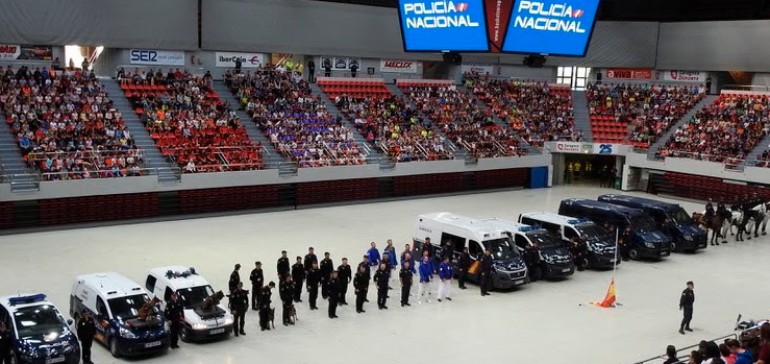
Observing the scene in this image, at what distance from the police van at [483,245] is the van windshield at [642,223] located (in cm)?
599

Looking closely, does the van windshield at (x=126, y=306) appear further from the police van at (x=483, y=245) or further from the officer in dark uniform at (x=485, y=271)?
the police van at (x=483, y=245)

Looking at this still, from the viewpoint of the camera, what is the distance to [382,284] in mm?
19500

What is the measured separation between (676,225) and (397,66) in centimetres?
2401

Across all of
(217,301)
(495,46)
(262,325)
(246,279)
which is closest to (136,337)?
(217,301)

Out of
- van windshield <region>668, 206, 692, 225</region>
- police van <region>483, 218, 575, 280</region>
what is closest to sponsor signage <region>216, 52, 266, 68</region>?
police van <region>483, 218, 575, 280</region>

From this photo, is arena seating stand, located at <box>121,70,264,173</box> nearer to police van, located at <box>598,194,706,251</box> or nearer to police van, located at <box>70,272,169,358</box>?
police van, located at <box>70,272,169,358</box>

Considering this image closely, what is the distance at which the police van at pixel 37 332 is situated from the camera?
14.1 metres

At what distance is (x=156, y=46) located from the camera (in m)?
38.2

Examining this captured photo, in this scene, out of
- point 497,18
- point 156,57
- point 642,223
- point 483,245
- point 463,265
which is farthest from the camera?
point 156,57

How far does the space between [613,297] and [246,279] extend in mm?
9877

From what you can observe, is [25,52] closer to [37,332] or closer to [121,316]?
[121,316]

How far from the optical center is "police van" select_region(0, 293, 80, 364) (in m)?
14.1

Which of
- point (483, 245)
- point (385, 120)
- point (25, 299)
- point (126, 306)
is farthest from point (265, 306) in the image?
point (385, 120)

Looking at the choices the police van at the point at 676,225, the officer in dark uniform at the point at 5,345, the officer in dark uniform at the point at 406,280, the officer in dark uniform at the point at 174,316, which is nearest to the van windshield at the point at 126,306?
the officer in dark uniform at the point at 174,316
